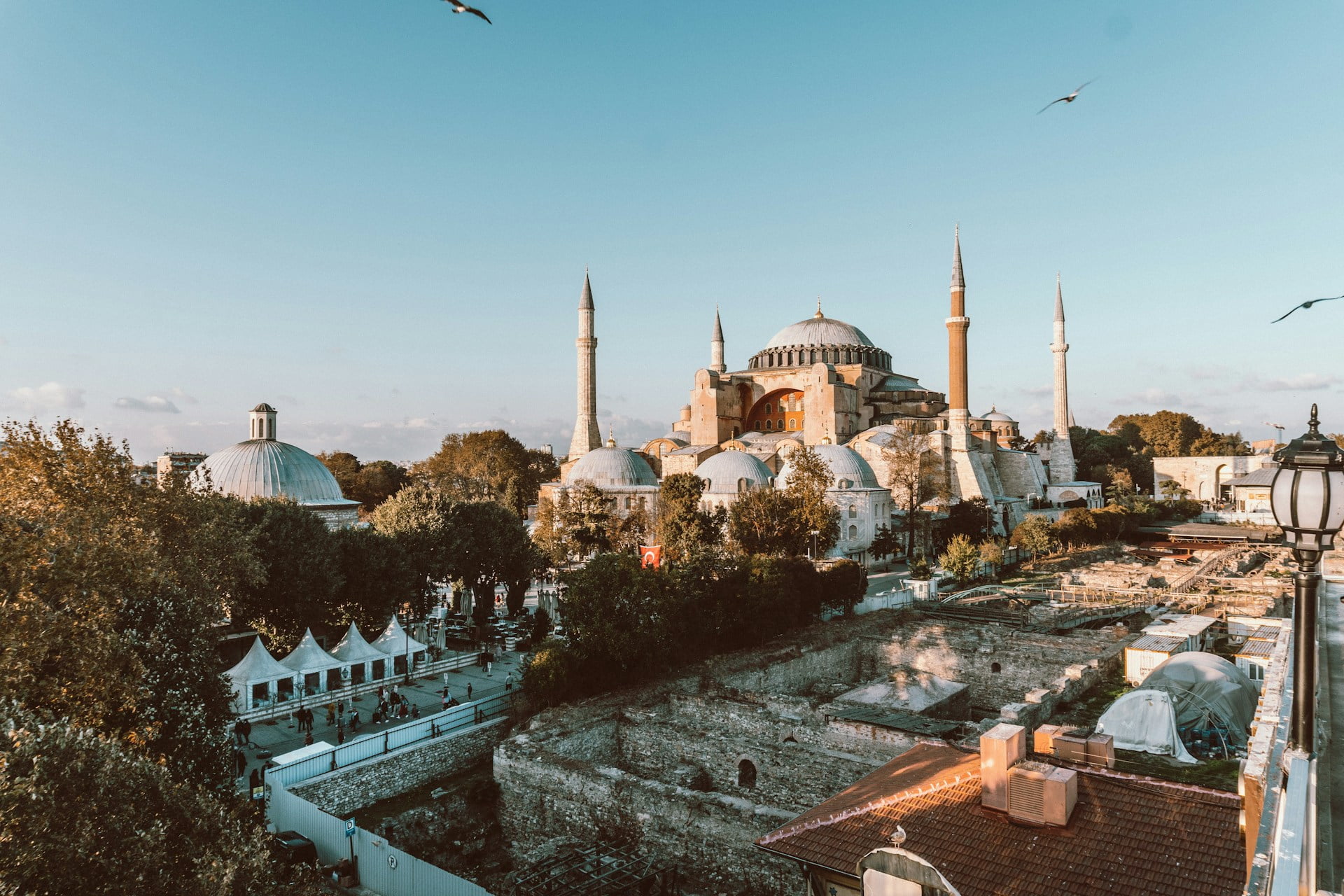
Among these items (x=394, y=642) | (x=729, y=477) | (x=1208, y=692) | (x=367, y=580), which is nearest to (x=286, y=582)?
(x=367, y=580)

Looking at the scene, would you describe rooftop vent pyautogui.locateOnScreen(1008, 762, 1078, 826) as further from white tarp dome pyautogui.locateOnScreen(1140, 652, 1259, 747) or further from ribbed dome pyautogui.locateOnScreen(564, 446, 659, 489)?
ribbed dome pyautogui.locateOnScreen(564, 446, 659, 489)

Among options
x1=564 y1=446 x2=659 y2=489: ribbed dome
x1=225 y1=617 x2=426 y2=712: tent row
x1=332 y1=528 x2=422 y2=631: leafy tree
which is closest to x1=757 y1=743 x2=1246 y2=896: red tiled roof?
x1=225 y1=617 x2=426 y2=712: tent row

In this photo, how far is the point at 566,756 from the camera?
42.8 ft

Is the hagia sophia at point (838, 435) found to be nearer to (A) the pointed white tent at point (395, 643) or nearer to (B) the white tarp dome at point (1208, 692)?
(A) the pointed white tent at point (395, 643)

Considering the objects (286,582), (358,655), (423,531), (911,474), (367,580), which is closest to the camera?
(358,655)

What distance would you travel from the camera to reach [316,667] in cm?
1720

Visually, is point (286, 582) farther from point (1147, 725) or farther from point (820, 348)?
point (820, 348)

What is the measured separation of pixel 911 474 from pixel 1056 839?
35997mm

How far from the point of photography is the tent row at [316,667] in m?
16.1

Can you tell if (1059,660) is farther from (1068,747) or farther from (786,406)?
(786,406)

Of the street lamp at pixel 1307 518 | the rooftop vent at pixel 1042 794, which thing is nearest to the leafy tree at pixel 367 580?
the rooftop vent at pixel 1042 794

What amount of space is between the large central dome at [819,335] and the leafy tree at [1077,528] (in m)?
20.6

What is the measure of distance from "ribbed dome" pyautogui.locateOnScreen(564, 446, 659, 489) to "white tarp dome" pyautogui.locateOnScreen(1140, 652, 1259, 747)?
28.8 meters

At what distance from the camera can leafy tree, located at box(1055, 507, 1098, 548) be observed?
137 ft
